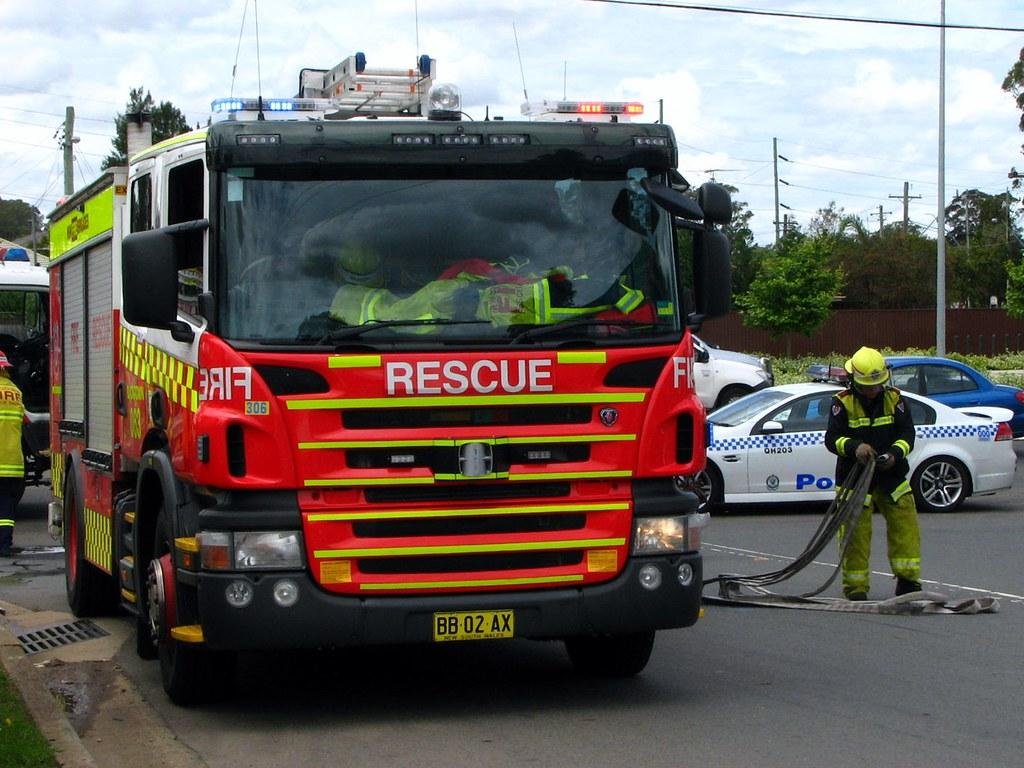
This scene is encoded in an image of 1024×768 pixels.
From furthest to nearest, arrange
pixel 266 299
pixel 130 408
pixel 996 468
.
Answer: pixel 996 468 → pixel 130 408 → pixel 266 299

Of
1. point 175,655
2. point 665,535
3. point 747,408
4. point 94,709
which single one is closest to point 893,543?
point 665,535

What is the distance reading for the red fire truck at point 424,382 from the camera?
23.0ft

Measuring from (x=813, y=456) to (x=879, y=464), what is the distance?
631 centimetres

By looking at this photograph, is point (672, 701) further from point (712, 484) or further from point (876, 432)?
point (712, 484)

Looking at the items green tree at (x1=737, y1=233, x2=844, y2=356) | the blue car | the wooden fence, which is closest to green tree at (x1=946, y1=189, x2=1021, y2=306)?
the wooden fence

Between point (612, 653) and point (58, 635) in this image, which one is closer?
point (612, 653)

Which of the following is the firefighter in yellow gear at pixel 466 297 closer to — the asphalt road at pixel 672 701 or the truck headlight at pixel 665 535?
the truck headlight at pixel 665 535

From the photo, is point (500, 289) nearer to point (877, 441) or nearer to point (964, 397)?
point (877, 441)

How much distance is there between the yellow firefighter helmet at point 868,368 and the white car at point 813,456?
19.8 feet

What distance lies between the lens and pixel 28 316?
1834cm

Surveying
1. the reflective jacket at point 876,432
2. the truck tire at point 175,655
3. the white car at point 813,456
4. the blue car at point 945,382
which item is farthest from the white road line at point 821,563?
the blue car at point 945,382

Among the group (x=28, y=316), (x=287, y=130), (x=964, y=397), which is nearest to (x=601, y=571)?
(x=287, y=130)

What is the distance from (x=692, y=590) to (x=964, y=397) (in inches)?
566

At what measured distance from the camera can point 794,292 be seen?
1939 inches
